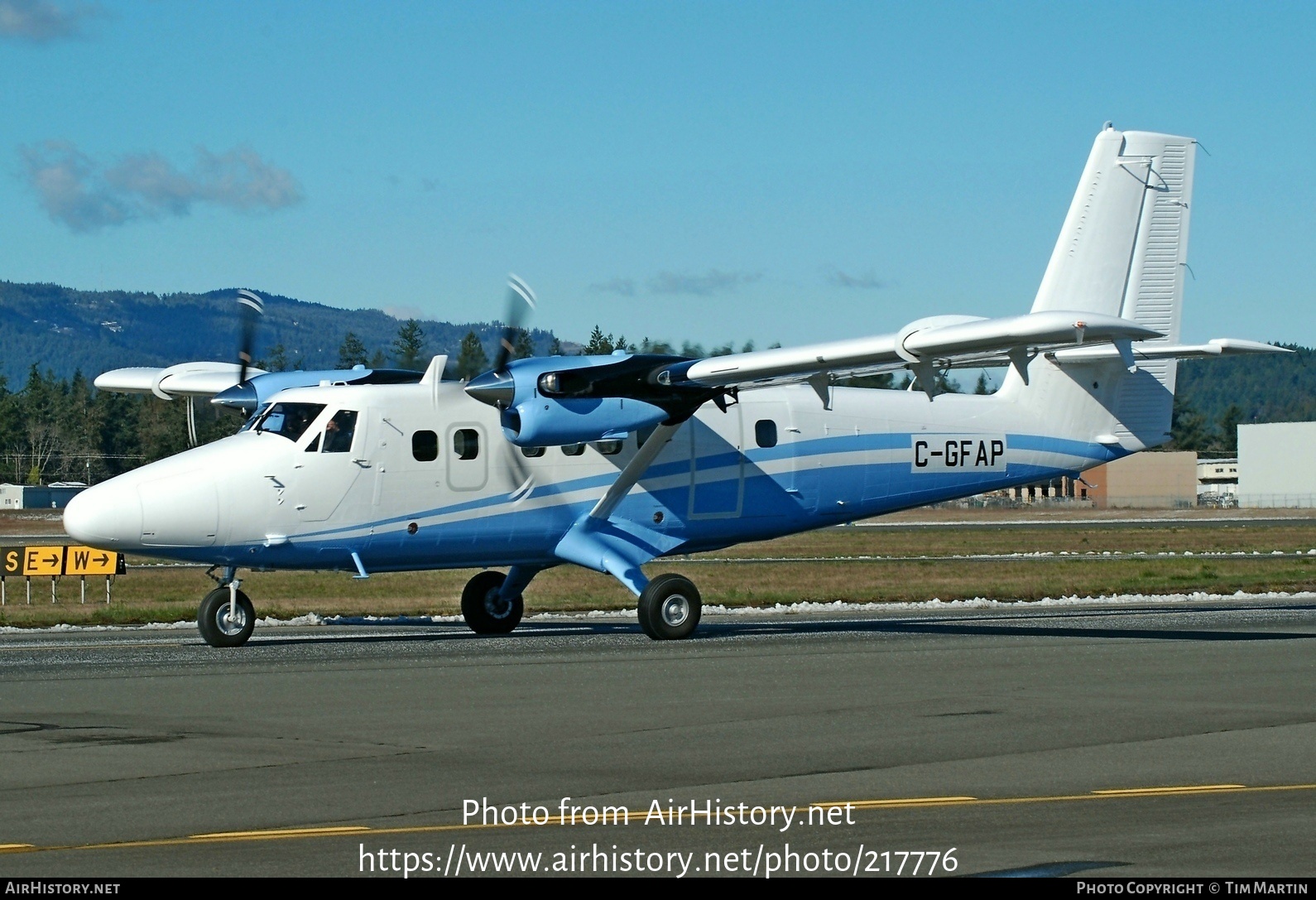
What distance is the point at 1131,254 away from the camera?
27.4 metres

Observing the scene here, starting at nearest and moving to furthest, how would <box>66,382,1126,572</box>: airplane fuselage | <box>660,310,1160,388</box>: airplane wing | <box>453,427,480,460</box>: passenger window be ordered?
<box>660,310,1160,388</box>: airplane wing < <box>66,382,1126,572</box>: airplane fuselage < <box>453,427,480,460</box>: passenger window

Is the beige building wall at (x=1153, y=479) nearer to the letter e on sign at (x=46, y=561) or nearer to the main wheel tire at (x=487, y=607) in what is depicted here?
the letter e on sign at (x=46, y=561)

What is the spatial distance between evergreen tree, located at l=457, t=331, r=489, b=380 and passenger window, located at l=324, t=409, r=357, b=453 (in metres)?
1.95

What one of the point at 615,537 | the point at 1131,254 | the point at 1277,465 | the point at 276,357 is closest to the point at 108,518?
the point at 615,537

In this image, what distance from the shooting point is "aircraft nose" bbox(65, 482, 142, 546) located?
822 inches

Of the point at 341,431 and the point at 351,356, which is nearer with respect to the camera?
the point at 341,431

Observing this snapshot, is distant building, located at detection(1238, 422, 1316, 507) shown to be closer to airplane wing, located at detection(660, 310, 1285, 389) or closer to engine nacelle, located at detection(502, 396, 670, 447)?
airplane wing, located at detection(660, 310, 1285, 389)

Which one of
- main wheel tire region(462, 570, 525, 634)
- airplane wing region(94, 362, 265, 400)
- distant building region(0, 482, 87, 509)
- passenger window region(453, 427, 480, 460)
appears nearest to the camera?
passenger window region(453, 427, 480, 460)

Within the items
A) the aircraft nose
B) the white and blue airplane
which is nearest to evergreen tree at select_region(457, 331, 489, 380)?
the white and blue airplane

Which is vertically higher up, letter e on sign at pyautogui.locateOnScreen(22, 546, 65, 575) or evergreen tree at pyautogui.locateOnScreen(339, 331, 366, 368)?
evergreen tree at pyautogui.locateOnScreen(339, 331, 366, 368)

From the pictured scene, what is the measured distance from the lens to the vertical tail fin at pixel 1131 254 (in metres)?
27.3

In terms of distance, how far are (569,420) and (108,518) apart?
627cm

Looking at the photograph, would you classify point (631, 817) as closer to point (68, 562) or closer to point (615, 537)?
point (615, 537)
